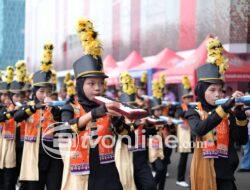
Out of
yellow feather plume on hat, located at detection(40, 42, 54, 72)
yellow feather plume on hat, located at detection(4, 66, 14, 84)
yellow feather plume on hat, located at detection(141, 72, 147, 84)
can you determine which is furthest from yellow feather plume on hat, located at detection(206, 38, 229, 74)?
yellow feather plume on hat, located at detection(141, 72, 147, 84)

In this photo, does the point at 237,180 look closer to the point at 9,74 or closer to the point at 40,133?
A: the point at 40,133

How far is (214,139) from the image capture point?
5.05 metres

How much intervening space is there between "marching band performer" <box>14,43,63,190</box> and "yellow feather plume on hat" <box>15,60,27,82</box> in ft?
5.25

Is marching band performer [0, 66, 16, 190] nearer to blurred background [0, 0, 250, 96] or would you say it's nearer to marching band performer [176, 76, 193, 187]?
marching band performer [176, 76, 193, 187]

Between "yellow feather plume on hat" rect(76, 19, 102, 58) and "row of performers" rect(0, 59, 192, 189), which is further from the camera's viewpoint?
"yellow feather plume on hat" rect(76, 19, 102, 58)

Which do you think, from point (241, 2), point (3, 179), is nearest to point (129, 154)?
point (3, 179)

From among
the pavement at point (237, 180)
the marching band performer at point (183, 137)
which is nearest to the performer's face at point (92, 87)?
the pavement at point (237, 180)

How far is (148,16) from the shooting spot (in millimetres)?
25125

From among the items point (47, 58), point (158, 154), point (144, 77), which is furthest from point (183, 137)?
point (144, 77)

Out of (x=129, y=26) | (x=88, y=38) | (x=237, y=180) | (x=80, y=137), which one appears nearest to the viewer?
(x=80, y=137)

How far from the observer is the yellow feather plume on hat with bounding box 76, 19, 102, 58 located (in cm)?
440

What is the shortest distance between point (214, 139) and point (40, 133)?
2.68 m

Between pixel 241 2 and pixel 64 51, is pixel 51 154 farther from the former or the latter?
pixel 64 51

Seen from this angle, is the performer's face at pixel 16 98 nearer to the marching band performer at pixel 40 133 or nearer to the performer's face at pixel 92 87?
the marching band performer at pixel 40 133
